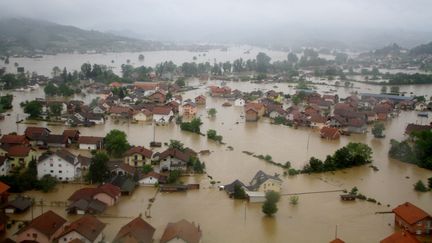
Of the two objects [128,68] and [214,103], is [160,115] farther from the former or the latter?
[128,68]

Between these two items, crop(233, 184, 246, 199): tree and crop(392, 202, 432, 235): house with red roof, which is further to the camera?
crop(233, 184, 246, 199): tree

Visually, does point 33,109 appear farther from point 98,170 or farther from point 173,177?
point 173,177

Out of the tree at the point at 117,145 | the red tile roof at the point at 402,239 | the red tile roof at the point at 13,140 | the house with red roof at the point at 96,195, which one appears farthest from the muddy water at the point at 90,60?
the red tile roof at the point at 402,239

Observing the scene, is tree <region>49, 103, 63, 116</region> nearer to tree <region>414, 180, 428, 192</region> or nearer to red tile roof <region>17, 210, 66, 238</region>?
red tile roof <region>17, 210, 66, 238</region>

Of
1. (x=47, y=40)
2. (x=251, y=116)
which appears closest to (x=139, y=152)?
(x=251, y=116)

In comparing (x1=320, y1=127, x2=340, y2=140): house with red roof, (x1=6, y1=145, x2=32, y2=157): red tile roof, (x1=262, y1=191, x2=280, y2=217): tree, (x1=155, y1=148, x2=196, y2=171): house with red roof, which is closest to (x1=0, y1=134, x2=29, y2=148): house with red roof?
(x1=6, y1=145, x2=32, y2=157): red tile roof

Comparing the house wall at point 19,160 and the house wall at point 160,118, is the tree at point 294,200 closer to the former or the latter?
the house wall at point 19,160
